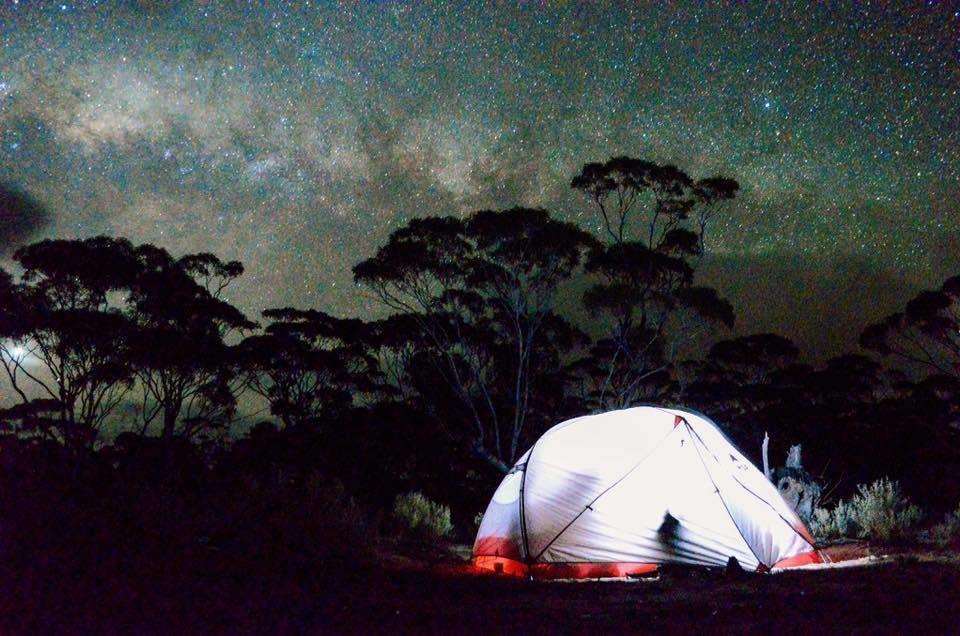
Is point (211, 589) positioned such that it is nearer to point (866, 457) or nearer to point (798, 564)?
point (798, 564)

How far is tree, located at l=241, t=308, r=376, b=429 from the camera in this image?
96.8 feet

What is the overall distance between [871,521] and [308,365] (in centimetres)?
2249

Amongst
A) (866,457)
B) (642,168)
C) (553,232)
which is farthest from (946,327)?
(553,232)

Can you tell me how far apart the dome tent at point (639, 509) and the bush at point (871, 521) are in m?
2.60

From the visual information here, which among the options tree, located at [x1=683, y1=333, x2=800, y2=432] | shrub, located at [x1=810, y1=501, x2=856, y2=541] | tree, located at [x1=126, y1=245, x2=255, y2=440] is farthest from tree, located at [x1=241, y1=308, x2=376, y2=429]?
shrub, located at [x1=810, y1=501, x2=856, y2=541]

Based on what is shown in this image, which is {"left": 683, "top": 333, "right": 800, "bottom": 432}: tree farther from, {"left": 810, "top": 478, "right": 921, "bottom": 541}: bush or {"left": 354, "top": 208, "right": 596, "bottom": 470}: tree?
{"left": 810, "top": 478, "right": 921, "bottom": 541}: bush

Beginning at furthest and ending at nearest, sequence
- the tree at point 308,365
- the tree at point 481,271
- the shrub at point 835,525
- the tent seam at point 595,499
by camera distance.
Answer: the tree at point 308,365 < the tree at point 481,271 < the shrub at point 835,525 < the tent seam at point 595,499

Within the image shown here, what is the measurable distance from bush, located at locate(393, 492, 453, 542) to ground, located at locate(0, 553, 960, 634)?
17.9 ft

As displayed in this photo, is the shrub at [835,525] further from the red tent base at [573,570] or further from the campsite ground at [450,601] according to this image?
the red tent base at [573,570]

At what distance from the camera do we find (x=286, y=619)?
213 inches

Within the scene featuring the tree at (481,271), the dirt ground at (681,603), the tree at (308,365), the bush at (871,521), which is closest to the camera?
the dirt ground at (681,603)

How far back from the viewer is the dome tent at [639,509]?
29.2ft

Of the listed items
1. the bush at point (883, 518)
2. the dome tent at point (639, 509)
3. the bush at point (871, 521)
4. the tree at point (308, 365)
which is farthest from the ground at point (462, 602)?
the tree at point (308, 365)

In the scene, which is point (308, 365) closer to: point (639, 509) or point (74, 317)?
point (74, 317)
